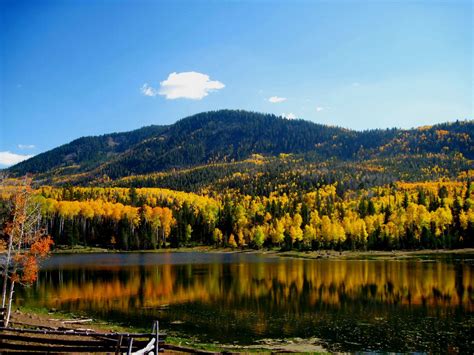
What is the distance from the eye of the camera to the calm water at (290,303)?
3941cm

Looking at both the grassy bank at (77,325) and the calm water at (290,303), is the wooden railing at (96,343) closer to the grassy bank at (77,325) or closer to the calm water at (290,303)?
the grassy bank at (77,325)

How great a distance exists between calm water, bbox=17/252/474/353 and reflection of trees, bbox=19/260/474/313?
0.43 ft

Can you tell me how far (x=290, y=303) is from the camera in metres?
55.3

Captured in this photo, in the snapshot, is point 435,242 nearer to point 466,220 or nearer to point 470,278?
point 466,220

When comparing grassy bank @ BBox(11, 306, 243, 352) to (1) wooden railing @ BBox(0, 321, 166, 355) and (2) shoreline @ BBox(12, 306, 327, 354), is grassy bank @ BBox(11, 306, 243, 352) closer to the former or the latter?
(2) shoreline @ BBox(12, 306, 327, 354)

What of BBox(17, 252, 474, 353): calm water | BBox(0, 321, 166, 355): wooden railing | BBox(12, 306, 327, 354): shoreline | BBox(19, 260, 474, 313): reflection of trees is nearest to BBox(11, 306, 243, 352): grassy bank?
BBox(12, 306, 327, 354): shoreline

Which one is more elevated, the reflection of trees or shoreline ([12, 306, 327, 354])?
shoreline ([12, 306, 327, 354])

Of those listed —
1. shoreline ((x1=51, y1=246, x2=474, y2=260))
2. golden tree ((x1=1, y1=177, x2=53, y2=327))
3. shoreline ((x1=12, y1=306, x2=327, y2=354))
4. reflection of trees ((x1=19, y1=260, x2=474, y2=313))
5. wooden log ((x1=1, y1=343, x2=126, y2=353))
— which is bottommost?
shoreline ((x1=51, y1=246, x2=474, y2=260))

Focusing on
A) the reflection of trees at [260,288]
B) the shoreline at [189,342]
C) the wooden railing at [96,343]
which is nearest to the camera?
the wooden railing at [96,343]

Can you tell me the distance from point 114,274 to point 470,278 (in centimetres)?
6350

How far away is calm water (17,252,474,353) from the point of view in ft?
129

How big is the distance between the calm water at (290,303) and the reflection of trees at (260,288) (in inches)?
5.2

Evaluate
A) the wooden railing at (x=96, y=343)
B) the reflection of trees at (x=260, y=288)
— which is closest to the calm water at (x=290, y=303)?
the reflection of trees at (x=260, y=288)

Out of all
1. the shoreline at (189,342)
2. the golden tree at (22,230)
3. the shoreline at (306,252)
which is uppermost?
the golden tree at (22,230)
